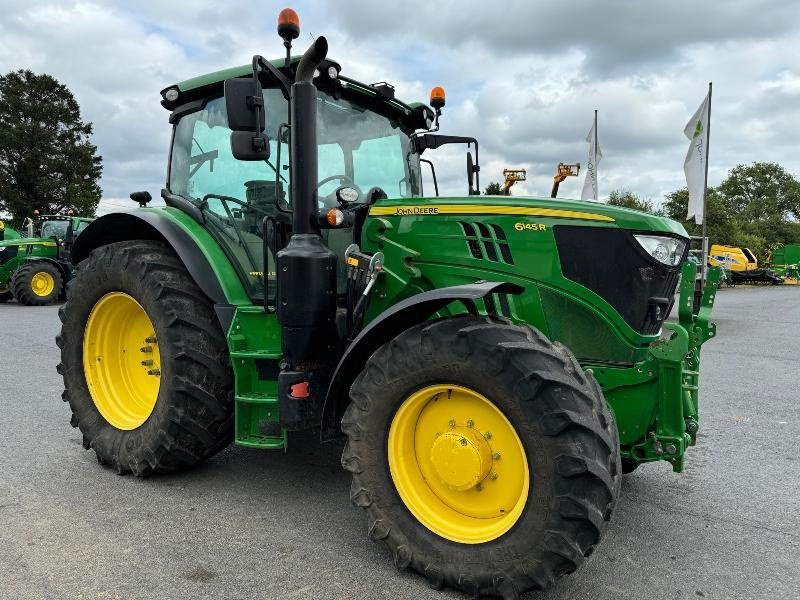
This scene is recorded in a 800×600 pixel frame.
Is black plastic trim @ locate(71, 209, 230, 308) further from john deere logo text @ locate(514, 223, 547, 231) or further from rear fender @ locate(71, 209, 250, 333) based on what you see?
john deere logo text @ locate(514, 223, 547, 231)

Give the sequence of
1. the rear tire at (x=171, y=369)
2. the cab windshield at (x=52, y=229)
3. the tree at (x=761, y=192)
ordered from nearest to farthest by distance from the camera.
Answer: the rear tire at (x=171, y=369), the cab windshield at (x=52, y=229), the tree at (x=761, y=192)

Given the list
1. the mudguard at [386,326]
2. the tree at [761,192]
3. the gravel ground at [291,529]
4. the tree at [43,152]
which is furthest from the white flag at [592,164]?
the tree at [761,192]

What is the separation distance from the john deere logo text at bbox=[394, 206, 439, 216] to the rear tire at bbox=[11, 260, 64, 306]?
1387 cm

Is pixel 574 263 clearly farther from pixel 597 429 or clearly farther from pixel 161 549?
pixel 161 549

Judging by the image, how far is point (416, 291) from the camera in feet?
10.1

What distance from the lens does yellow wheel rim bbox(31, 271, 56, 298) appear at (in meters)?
14.5

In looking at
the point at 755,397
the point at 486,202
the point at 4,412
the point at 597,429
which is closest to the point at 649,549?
the point at 597,429

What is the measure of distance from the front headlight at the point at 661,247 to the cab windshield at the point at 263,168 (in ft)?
4.90

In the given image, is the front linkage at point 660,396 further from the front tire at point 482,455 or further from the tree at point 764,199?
the tree at point 764,199

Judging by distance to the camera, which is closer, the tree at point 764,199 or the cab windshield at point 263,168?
the cab windshield at point 263,168

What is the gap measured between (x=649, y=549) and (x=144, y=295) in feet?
9.45

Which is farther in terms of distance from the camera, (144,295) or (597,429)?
(144,295)

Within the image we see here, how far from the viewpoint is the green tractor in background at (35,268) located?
1414 cm

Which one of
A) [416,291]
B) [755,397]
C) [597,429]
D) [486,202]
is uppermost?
[486,202]
